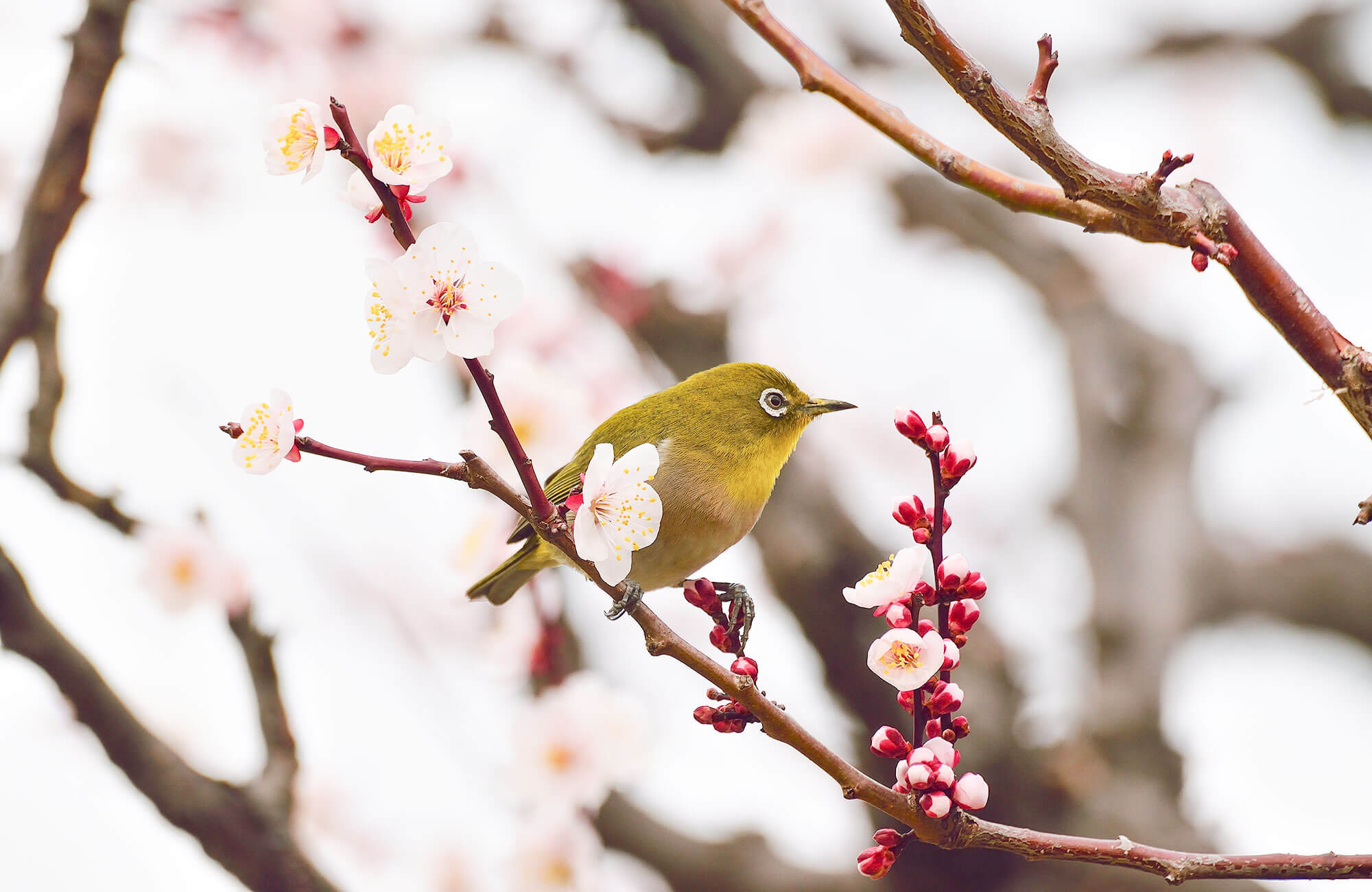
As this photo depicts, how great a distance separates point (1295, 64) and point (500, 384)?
503cm

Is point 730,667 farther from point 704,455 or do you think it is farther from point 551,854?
point 551,854

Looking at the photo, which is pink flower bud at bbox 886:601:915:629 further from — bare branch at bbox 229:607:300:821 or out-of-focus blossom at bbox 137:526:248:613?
out-of-focus blossom at bbox 137:526:248:613

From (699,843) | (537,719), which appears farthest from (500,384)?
(699,843)

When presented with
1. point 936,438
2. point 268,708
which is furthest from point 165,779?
point 936,438

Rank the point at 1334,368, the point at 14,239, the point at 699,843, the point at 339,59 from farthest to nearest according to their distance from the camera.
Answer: the point at 339,59
the point at 699,843
the point at 14,239
the point at 1334,368

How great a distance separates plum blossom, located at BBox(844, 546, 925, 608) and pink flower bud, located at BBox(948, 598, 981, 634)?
8cm

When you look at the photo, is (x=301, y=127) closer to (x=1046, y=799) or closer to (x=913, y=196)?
(x=1046, y=799)

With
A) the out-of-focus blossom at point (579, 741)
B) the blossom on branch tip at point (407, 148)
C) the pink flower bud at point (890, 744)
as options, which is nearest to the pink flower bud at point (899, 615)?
the pink flower bud at point (890, 744)

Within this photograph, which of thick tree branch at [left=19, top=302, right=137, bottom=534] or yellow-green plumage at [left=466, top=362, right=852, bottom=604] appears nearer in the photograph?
thick tree branch at [left=19, top=302, right=137, bottom=534]

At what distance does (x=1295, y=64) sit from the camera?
600cm

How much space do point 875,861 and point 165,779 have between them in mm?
1589

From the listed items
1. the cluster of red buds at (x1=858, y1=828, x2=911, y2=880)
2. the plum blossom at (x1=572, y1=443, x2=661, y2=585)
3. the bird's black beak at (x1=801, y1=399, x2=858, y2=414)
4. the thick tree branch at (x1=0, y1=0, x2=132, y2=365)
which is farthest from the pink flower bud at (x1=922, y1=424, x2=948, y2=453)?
the thick tree branch at (x1=0, y1=0, x2=132, y2=365)

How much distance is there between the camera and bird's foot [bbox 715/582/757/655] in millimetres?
2162

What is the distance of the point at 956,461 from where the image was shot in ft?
4.92
